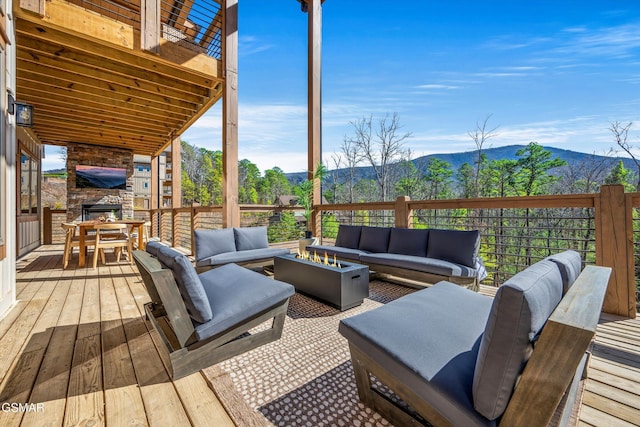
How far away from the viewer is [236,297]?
189cm

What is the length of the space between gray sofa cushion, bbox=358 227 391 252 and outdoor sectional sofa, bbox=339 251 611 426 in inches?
91.4

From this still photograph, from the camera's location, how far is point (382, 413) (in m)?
1.32

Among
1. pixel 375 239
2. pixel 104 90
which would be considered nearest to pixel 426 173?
pixel 375 239

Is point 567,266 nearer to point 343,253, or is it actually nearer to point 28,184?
point 343,253

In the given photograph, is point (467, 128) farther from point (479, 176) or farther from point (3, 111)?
point (3, 111)

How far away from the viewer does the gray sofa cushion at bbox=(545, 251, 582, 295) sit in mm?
1108

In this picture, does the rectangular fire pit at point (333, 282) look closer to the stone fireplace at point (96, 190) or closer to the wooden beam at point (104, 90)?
the wooden beam at point (104, 90)

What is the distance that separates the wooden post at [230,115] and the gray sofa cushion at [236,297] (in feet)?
7.74

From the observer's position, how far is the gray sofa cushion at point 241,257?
11.6ft

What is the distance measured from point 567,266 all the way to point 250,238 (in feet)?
12.1

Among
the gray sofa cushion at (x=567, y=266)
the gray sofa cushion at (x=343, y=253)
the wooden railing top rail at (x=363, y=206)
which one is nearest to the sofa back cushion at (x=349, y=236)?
the gray sofa cushion at (x=343, y=253)

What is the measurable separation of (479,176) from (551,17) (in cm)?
955

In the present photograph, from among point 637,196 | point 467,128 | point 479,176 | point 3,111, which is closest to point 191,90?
point 3,111

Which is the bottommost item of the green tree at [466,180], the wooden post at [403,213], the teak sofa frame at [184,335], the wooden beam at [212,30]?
the teak sofa frame at [184,335]
